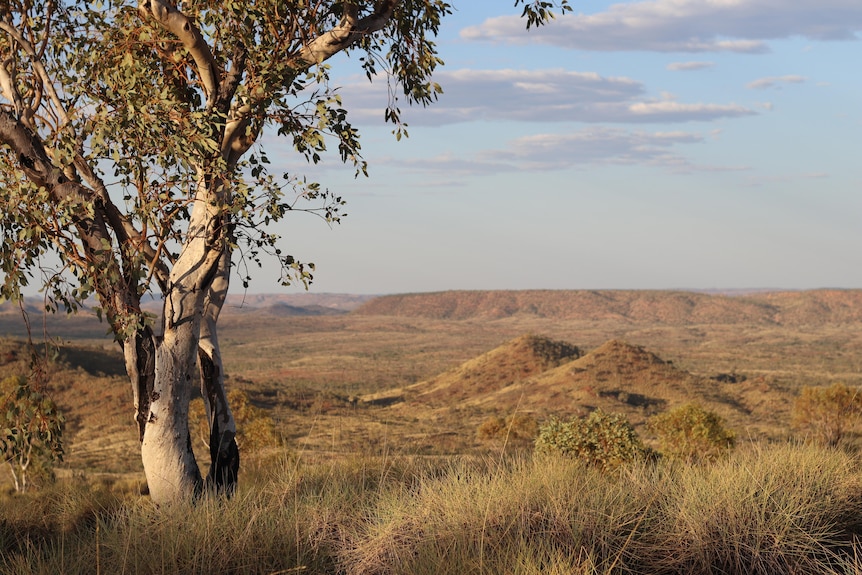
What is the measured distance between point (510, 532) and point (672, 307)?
574 ft

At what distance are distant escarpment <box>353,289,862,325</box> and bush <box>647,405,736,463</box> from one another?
14473cm

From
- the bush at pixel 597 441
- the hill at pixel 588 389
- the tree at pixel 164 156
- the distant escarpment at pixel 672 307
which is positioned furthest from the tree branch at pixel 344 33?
the distant escarpment at pixel 672 307

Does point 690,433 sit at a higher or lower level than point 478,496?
lower

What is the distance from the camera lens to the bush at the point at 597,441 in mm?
18312

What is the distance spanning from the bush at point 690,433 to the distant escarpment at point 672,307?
14473 centimetres

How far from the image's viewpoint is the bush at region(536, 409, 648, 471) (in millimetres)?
18312

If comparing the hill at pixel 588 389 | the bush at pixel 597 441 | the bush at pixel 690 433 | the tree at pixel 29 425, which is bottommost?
the hill at pixel 588 389

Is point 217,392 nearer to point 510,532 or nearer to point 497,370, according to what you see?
point 510,532

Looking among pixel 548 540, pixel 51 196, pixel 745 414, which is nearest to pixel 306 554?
pixel 548 540

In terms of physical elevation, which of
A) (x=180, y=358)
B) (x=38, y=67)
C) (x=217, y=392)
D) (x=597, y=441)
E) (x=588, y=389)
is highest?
(x=38, y=67)

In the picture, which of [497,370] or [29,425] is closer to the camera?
[29,425]

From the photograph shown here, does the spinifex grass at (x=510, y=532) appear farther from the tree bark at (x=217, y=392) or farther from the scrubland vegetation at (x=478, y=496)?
the tree bark at (x=217, y=392)

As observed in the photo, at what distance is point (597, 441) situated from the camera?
18.8 meters

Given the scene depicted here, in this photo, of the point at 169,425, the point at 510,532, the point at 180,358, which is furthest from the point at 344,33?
the point at 510,532
